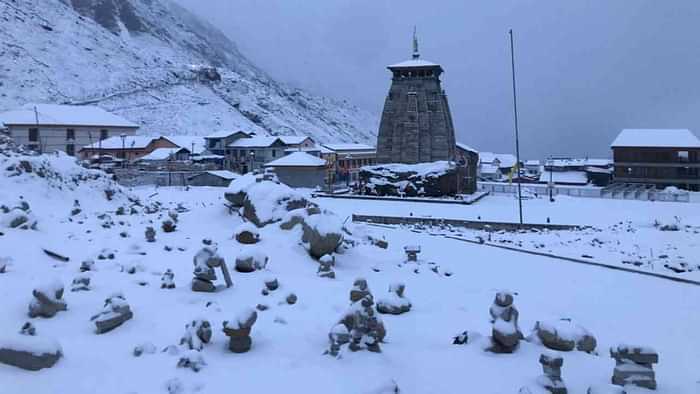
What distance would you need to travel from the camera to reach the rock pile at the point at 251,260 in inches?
359

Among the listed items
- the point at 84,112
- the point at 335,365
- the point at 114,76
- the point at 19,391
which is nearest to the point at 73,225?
the point at 19,391

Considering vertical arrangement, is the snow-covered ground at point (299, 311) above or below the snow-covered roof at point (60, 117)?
below

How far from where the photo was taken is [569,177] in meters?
56.5

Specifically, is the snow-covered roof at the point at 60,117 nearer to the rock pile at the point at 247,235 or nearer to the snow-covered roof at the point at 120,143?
the snow-covered roof at the point at 120,143

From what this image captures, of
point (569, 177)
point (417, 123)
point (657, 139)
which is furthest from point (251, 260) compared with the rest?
point (569, 177)

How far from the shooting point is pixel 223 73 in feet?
400

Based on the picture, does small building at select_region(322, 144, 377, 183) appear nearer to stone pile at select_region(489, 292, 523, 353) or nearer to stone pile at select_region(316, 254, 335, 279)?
stone pile at select_region(316, 254, 335, 279)

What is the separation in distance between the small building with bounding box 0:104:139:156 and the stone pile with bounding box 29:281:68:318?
46.5 meters

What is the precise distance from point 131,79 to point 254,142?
159ft

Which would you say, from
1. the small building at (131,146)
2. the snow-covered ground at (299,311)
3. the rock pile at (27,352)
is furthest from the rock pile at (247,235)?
the small building at (131,146)

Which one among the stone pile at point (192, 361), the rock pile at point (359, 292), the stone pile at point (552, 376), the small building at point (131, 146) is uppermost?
the small building at point (131, 146)

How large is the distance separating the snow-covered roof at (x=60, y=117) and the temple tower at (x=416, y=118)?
32.7m

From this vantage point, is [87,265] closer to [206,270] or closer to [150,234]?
[206,270]

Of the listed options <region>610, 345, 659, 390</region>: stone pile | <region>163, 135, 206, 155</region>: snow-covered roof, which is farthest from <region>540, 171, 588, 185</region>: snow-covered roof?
<region>610, 345, 659, 390</region>: stone pile
